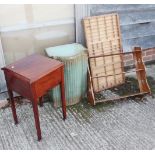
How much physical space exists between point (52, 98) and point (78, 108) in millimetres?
345

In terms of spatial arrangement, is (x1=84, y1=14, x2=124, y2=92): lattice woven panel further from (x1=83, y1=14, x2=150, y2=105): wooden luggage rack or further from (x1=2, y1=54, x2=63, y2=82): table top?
(x1=2, y1=54, x2=63, y2=82): table top

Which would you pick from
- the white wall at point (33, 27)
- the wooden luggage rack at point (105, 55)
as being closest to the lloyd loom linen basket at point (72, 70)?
the wooden luggage rack at point (105, 55)

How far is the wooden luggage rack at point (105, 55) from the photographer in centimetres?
342

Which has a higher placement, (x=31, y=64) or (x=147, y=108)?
(x=31, y=64)

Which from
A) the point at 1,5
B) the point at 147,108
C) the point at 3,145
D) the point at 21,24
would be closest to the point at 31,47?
the point at 21,24

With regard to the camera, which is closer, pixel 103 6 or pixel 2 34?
pixel 2 34

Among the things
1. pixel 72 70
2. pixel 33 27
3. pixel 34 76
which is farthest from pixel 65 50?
pixel 34 76

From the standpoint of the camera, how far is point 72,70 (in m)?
3.13

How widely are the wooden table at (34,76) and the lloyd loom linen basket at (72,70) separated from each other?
268mm

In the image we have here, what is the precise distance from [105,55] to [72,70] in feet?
1.60

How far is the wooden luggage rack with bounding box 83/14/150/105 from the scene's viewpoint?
11.2 feet

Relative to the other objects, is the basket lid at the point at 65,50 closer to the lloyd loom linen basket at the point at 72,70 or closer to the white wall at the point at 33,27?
the lloyd loom linen basket at the point at 72,70
